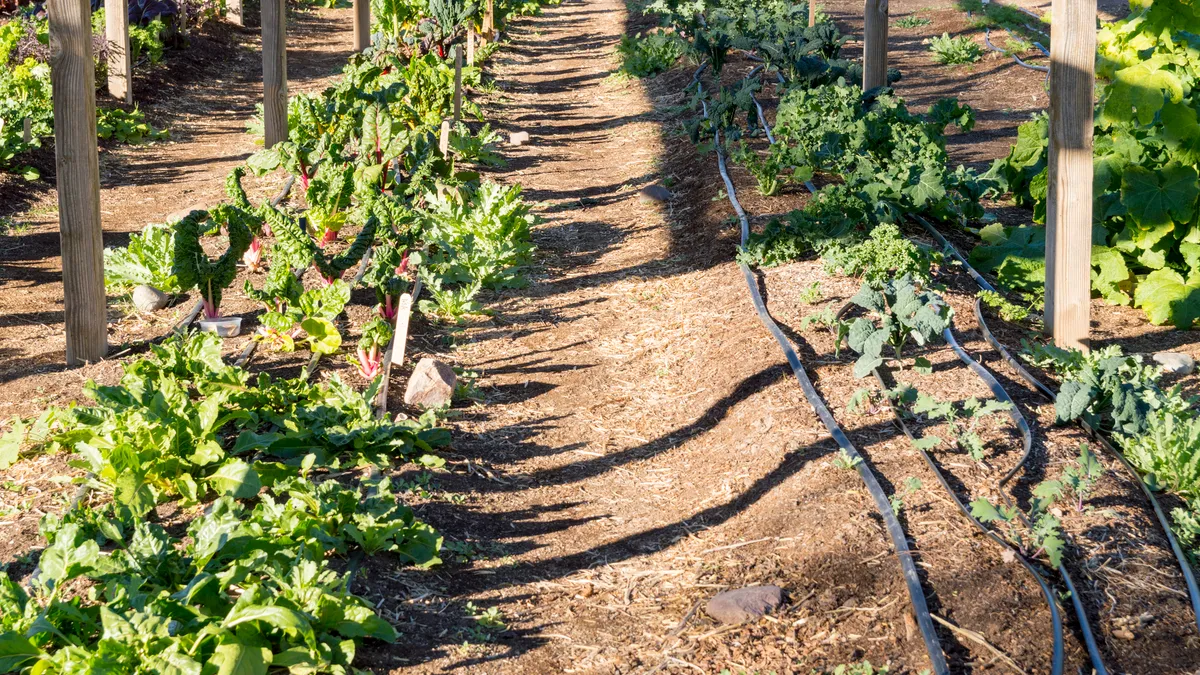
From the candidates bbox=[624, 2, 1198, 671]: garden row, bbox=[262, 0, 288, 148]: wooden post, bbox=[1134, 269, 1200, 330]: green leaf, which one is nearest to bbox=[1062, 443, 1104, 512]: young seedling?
bbox=[624, 2, 1198, 671]: garden row

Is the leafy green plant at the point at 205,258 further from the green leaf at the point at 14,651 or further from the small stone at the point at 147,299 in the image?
the green leaf at the point at 14,651

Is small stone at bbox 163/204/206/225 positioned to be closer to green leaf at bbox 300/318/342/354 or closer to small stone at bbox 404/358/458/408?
green leaf at bbox 300/318/342/354

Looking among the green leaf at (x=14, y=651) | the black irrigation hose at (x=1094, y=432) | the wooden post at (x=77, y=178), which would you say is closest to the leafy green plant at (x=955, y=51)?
the black irrigation hose at (x=1094, y=432)

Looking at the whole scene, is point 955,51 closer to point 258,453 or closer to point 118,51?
point 118,51

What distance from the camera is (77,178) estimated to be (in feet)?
17.5

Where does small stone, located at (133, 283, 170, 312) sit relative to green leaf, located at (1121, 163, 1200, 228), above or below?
below

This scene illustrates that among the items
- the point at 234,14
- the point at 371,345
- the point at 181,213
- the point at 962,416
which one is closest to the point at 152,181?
the point at 181,213

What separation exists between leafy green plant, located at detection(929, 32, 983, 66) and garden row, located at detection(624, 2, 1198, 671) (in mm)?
3213

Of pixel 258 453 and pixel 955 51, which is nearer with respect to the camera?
pixel 258 453

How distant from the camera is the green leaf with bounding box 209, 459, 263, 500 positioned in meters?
3.97

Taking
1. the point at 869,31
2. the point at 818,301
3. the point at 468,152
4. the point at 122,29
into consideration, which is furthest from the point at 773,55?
the point at 122,29

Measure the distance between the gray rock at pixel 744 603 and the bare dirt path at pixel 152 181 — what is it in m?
3.16

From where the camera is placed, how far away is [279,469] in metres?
4.19

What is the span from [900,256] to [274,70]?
16.6ft
